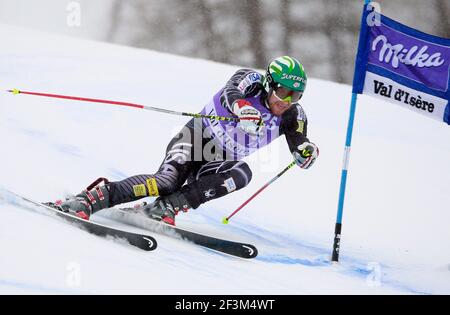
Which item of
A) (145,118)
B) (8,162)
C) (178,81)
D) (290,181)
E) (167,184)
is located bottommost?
(167,184)

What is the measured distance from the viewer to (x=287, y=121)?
4883 mm

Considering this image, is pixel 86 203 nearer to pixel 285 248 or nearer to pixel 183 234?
pixel 183 234

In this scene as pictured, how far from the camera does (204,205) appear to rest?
589 cm

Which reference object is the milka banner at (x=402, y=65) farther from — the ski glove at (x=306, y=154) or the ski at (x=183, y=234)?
the ski at (x=183, y=234)

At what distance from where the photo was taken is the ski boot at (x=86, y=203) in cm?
448

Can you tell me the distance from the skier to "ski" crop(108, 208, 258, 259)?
0.08 meters

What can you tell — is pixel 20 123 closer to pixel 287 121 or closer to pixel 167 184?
pixel 167 184

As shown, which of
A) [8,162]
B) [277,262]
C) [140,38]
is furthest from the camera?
[140,38]

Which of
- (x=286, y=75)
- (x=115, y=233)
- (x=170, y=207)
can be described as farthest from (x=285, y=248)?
(x=115, y=233)

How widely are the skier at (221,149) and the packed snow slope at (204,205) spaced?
284 mm

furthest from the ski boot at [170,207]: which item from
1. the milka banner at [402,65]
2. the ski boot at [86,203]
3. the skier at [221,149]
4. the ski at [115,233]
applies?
the milka banner at [402,65]

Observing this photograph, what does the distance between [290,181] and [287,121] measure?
7.17ft

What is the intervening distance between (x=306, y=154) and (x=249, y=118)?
0.51 meters
